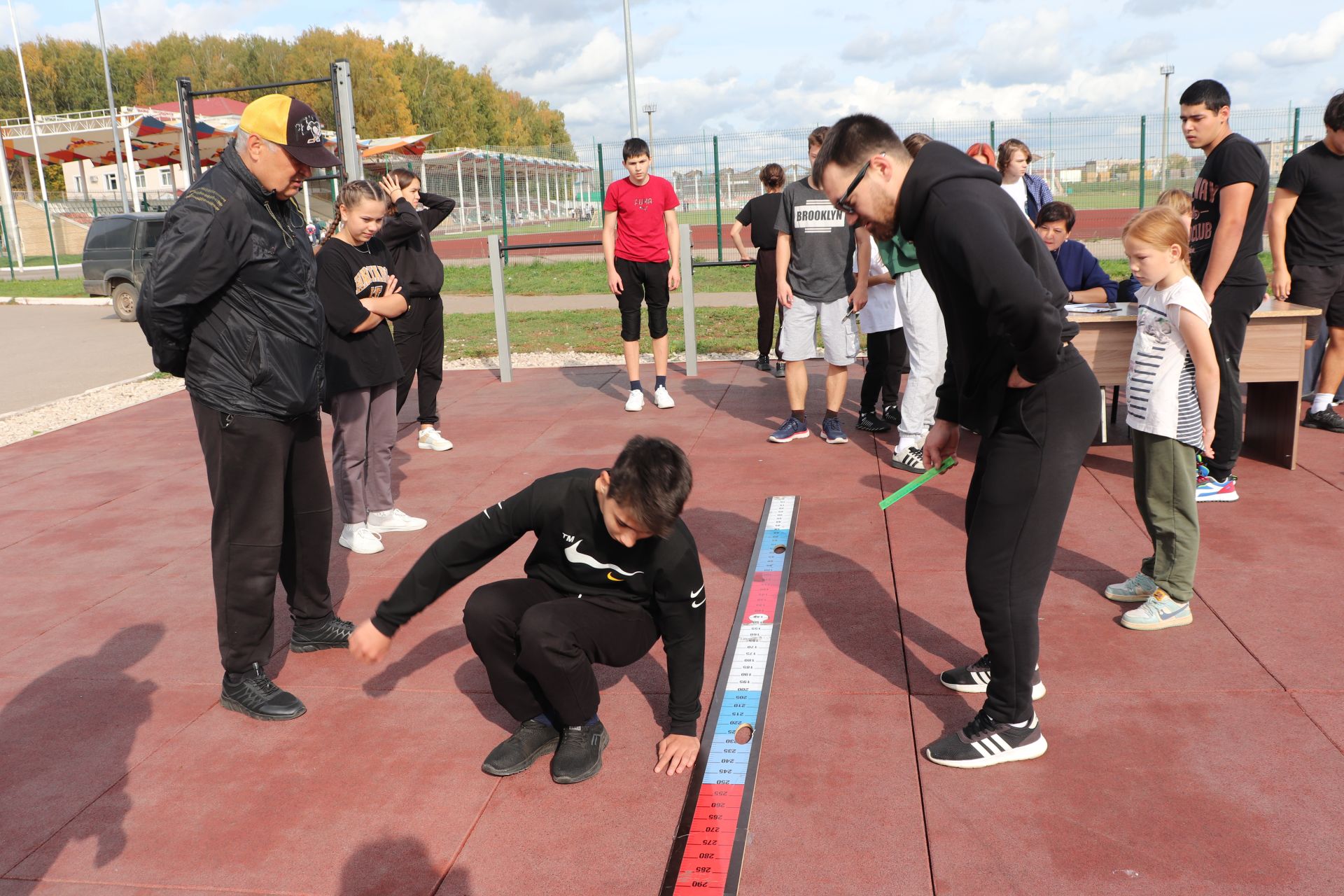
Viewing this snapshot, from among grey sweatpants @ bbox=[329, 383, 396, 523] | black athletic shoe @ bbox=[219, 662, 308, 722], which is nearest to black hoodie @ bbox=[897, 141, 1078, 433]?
black athletic shoe @ bbox=[219, 662, 308, 722]

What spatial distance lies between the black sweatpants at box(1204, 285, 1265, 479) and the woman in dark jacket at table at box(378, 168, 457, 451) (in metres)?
4.46

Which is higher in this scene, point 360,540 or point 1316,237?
point 1316,237

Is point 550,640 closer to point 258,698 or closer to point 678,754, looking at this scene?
point 678,754

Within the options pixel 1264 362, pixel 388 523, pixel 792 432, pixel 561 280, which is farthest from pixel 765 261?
pixel 561 280

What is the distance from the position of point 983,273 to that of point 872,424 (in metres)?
4.77

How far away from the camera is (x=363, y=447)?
5.21m

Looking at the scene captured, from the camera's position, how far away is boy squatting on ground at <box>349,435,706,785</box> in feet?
9.56

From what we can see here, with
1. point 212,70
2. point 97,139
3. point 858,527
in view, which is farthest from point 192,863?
point 212,70

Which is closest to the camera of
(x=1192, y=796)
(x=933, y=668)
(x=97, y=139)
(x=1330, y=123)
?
(x=1192, y=796)

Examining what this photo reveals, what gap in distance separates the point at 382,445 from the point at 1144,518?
12.0 ft

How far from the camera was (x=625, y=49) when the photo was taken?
21141mm

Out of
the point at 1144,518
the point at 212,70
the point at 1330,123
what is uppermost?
the point at 212,70

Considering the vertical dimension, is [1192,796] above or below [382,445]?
below

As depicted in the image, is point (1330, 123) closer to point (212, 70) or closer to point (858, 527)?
point (858, 527)
